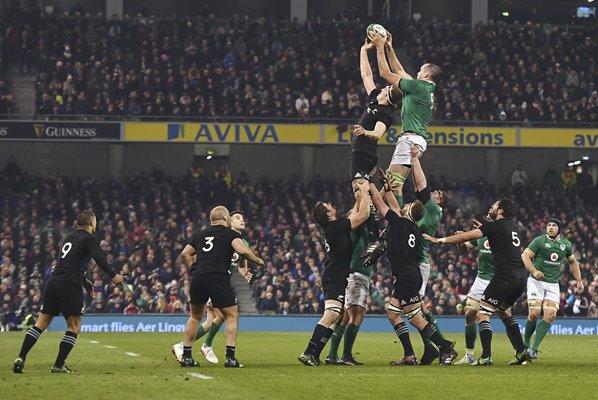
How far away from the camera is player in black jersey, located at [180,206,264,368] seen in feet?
49.8

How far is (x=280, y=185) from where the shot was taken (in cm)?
4441

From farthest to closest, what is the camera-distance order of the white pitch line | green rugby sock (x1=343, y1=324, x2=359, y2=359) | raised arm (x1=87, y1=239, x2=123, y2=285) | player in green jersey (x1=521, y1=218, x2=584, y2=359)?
player in green jersey (x1=521, y1=218, x2=584, y2=359) < green rugby sock (x1=343, y1=324, x2=359, y2=359) < raised arm (x1=87, y1=239, x2=123, y2=285) < the white pitch line

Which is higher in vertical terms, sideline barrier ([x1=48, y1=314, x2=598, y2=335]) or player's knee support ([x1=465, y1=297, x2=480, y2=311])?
player's knee support ([x1=465, y1=297, x2=480, y2=311])

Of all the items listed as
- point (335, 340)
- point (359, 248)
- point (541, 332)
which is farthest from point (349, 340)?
point (541, 332)

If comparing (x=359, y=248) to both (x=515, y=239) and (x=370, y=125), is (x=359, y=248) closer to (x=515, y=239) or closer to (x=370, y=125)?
(x=370, y=125)

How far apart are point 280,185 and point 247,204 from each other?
2197 mm

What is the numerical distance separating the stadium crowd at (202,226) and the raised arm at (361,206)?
17884 mm

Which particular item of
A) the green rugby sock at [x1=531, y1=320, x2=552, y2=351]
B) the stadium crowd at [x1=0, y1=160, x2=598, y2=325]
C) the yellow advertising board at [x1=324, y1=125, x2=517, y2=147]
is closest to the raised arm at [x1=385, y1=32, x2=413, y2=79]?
the green rugby sock at [x1=531, y1=320, x2=552, y2=351]

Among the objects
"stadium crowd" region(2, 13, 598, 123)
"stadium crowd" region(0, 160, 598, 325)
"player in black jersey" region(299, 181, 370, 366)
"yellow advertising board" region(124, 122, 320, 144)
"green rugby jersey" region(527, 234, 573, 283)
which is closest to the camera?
"player in black jersey" region(299, 181, 370, 366)

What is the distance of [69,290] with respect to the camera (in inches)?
576

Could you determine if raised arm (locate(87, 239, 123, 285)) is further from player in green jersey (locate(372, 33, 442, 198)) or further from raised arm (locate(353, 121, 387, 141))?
player in green jersey (locate(372, 33, 442, 198))

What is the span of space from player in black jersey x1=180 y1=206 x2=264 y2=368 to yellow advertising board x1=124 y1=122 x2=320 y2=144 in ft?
86.9

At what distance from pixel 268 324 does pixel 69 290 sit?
798 inches

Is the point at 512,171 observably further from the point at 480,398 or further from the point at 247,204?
the point at 480,398
